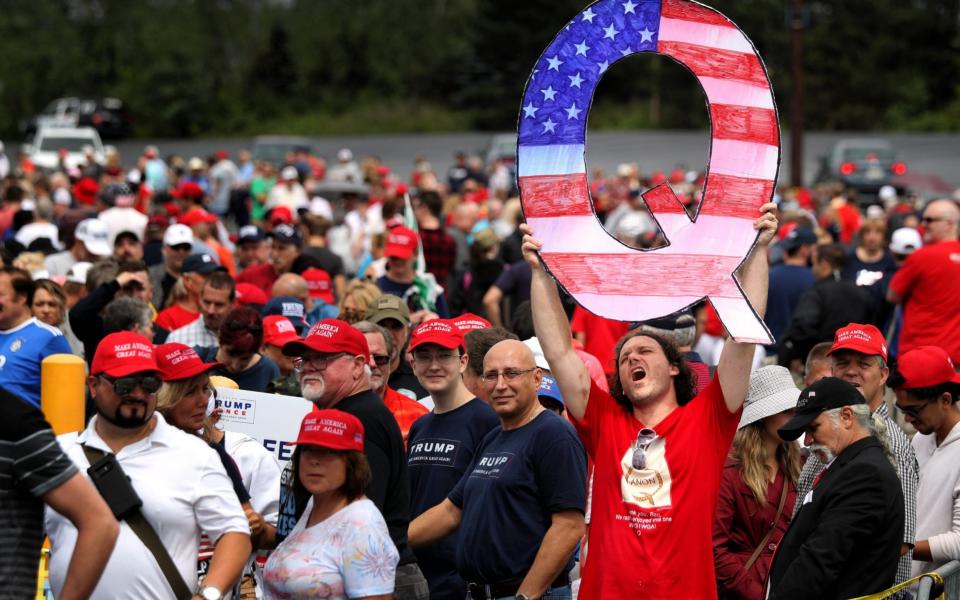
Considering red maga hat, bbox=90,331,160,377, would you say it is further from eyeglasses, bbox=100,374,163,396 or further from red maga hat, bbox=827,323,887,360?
red maga hat, bbox=827,323,887,360

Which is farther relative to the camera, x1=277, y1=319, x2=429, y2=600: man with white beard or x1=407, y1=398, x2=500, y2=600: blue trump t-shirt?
x1=407, y1=398, x2=500, y2=600: blue trump t-shirt

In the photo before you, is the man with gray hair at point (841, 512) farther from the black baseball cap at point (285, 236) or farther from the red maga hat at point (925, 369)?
the black baseball cap at point (285, 236)

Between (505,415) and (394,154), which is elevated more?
(505,415)

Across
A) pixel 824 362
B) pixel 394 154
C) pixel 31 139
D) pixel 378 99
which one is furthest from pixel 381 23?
pixel 824 362

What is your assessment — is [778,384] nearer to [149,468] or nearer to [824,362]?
[824,362]

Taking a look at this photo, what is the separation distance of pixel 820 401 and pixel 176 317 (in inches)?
206

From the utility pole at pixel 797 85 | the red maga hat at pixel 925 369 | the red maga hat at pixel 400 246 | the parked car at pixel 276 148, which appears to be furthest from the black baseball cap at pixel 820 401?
the parked car at pixel 276 148

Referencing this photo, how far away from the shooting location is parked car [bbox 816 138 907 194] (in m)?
32.2

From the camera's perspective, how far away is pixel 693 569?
5.23 meters

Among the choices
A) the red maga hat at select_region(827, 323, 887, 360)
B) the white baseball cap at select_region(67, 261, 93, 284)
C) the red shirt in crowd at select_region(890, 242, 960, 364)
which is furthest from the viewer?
the white baseball cap at select_region(67, 261, 93, 284)

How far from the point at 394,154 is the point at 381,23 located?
19183 millimetres

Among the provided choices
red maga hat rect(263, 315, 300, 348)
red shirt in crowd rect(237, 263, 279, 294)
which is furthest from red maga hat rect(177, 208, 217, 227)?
red maga hat rect(263, 315, 300, 348)

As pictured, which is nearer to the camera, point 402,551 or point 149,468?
point 149,468

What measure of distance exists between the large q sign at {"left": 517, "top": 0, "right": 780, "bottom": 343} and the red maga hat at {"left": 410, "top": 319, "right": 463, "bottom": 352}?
110cm
